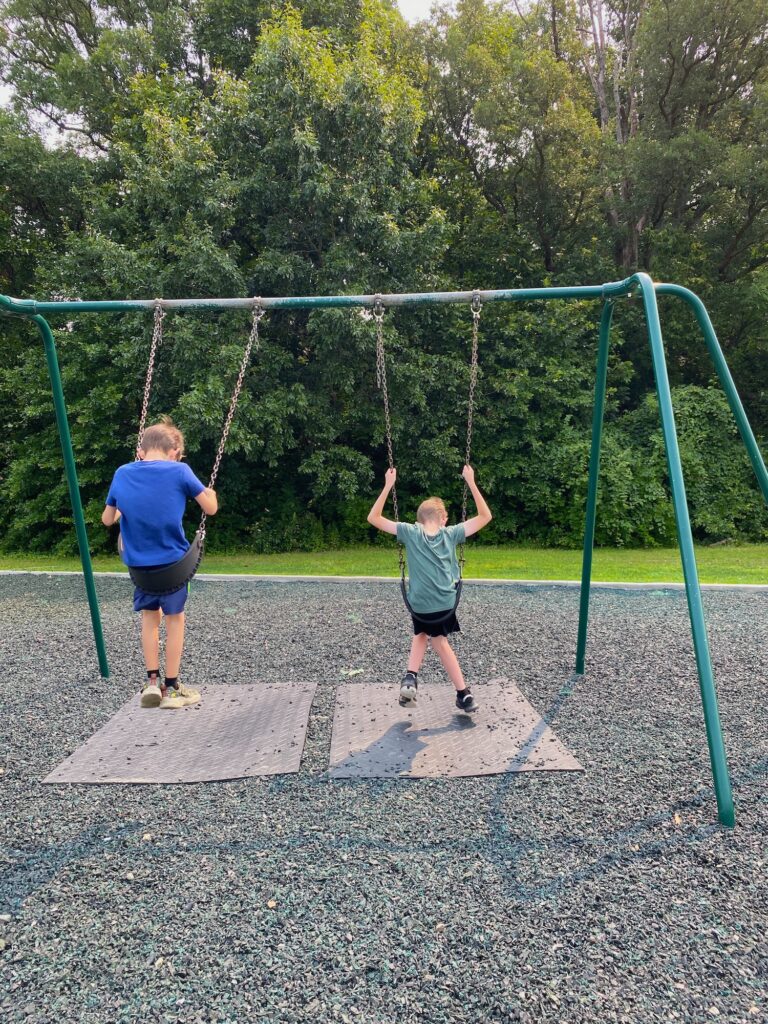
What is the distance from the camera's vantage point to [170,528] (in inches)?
121

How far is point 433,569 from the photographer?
3.28 m

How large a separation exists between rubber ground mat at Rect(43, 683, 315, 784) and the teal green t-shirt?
0.93 m

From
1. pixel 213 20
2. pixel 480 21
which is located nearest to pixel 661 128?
pixel 480 21

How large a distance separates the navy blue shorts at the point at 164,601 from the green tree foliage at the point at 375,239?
6267 mm

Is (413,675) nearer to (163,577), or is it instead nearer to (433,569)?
(433,569)

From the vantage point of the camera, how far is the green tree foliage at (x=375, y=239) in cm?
989

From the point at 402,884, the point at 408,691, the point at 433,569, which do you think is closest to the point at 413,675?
the point at 408,691

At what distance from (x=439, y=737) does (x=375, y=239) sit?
346 inches

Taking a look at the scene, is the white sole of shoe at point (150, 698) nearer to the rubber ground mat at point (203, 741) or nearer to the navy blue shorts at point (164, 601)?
the rubber ground mat at point (203, 741)

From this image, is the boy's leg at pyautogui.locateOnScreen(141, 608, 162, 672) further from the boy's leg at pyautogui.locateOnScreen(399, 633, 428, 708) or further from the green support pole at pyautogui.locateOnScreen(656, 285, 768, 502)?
the green support pole at pyautogui.locateOnScreen(656, 285, 768, 502)

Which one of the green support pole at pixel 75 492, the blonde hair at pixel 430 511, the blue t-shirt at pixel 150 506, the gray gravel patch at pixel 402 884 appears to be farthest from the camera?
the green support pole at pixel 75 492

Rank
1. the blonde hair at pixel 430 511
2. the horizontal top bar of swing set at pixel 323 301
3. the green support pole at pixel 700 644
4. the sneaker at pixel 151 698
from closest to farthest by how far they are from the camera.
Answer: the green support pole at pixel 700 644, the sneaker at pixel 151 698, the blonde hair at pixel 430 511, the horizontal top bar of swing set at pixel 323 301

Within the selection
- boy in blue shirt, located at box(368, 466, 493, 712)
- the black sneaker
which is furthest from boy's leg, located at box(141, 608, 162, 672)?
the black sneaker

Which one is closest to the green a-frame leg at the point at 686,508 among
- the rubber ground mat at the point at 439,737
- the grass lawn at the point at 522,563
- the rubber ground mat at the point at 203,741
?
the rubber ground mat at the point at 439,737
